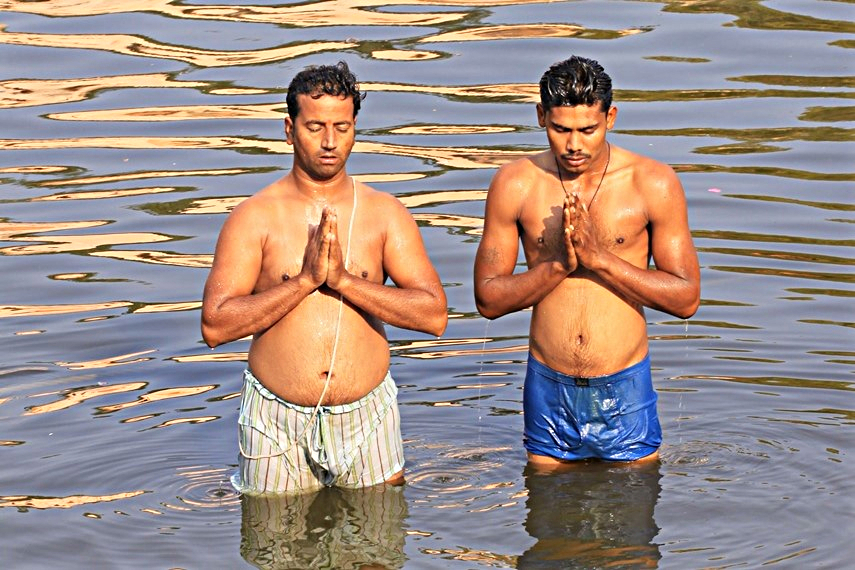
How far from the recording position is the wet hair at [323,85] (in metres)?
6.61

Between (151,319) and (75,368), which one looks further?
(151,319)

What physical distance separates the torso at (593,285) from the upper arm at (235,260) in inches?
51.4

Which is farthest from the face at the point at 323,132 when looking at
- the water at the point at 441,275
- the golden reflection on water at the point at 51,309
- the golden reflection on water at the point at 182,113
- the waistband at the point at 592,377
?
the golden reflection on water at the point at 182,113

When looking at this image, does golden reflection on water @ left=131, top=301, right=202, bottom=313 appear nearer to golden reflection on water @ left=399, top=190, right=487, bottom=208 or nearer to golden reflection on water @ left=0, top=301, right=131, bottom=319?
golden reflection on water @ left=0, top=301, right=131, bottom=319

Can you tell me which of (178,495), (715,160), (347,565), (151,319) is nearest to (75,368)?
(151,319)

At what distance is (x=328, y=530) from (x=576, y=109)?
2.16 meters

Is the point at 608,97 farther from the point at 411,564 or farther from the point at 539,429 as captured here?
the point at 411,564

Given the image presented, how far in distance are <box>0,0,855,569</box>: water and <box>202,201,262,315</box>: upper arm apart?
1.19 m

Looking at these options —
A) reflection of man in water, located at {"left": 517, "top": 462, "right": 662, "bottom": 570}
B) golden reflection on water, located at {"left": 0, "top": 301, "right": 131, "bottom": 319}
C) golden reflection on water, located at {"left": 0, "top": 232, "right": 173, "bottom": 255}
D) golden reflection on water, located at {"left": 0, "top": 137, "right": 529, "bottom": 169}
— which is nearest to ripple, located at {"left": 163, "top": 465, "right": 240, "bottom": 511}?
reflection of man in water, located at {"left": 517, "top": 462, "right": 662, "bottom": 570}

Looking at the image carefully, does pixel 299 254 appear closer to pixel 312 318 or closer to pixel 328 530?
pixel 312 318

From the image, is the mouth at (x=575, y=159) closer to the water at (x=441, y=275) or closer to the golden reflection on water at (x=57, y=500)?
the water at (x=441, y=275)

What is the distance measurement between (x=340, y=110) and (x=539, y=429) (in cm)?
184

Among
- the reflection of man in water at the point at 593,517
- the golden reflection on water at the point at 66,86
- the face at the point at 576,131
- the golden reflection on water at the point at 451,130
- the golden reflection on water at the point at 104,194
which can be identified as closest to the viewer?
the face at the point at 576,131

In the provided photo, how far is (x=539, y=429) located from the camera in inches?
294
